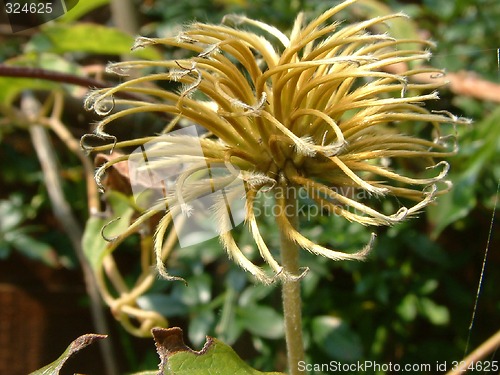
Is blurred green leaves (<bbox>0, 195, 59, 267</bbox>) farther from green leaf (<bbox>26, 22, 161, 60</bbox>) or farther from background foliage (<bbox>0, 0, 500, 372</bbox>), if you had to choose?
green leaf (<bbox>26, 22, 161, 60</bbox>)

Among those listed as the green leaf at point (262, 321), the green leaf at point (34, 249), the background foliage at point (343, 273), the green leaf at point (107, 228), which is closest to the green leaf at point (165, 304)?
the background foliage at point (343, 273)

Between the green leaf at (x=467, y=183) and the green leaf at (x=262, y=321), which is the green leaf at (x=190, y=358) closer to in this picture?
the green leaf at (x=262, y=321)

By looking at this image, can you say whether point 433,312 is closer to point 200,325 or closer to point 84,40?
point 200,325

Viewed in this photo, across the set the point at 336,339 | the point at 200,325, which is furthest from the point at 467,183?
the point at 200,325

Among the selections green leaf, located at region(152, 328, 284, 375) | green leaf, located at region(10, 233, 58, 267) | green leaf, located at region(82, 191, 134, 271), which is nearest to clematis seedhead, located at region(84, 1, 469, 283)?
green leaf, located at region(152, 328, 284, 375)

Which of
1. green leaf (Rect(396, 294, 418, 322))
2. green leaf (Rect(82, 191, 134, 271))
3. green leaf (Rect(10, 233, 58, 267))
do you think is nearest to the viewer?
green leaf (Rect(82, 191, 134, 271))

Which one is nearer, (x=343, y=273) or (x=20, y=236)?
(x=343, y=273)

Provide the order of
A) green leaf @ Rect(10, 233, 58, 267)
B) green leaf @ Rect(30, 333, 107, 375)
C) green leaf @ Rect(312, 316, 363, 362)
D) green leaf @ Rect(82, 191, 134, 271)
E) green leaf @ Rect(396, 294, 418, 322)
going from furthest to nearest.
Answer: green leaf @ Rect(10, 233, 58, 267) → green leaf @ Rect(396, 294, 418, 322) → green leaf @ Rect(312, 316, 363, 362) → green leaf @ Rect(82, 191, 134, 271) → green leaf @ Rect(30, 333, 107, 375)
